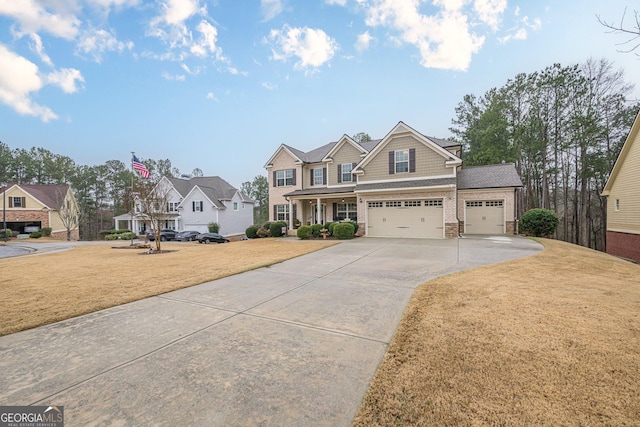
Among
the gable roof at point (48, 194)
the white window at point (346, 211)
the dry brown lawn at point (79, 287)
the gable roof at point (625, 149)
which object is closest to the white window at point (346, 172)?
the white window at point (346, 211)

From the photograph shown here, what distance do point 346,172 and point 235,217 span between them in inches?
775

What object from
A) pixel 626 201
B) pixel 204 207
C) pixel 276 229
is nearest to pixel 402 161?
pixel 276 229

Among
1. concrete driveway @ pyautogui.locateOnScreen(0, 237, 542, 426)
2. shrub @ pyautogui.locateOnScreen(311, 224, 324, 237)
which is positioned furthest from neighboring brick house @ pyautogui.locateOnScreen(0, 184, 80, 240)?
concrete driveway @ pyautogui.locateOnScreen(0, 237, 542, 426)

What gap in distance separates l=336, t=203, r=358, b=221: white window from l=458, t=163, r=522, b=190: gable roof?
25.6 feet

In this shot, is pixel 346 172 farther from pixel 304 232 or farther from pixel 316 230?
pixel 304 232

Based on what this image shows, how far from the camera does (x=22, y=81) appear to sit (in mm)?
17250

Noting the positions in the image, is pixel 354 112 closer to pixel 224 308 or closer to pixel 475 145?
pixel 475 145

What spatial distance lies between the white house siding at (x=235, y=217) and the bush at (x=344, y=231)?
19939mm

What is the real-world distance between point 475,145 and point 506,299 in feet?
93.9

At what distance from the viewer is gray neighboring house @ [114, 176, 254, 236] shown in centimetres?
3131

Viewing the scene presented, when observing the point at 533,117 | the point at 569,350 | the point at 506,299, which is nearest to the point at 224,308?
the point at 569,350

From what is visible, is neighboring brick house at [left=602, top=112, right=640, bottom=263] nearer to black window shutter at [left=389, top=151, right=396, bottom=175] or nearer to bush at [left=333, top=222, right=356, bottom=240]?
black window shutter at [left=389, top=151, right=396, bottom=175]

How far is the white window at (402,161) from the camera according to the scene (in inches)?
671

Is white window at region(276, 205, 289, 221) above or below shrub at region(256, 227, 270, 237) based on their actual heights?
above
